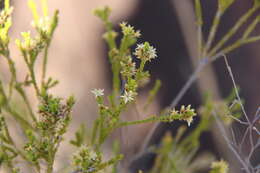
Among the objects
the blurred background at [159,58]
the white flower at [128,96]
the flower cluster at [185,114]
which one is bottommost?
the flower cluster at [185,114]

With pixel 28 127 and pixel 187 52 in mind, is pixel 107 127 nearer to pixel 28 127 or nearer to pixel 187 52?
Result: pixel 28 127

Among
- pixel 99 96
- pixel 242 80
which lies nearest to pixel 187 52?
pixel 242 80

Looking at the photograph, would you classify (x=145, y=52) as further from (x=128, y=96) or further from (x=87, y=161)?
(x=87, y=161)

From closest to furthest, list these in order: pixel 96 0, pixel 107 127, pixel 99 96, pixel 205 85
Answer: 1. pixel 99 96
2. pixel 107 127
3. pixel 205 85
4. pixel 96 0

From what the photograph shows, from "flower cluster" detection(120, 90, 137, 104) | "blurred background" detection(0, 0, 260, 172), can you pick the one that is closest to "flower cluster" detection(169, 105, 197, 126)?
"flower cluster" detection(120, 90, 137, 104)

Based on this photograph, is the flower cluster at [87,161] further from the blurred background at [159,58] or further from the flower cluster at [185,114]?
the blurred background at [159,58]

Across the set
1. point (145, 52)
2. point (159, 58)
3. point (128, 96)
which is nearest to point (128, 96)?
point (128, 96)

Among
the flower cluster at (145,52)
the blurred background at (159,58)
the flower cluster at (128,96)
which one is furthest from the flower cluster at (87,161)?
the blurred background at (159,58)

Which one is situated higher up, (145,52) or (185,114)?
(145,52)

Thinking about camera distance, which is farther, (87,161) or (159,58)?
(159,58)
